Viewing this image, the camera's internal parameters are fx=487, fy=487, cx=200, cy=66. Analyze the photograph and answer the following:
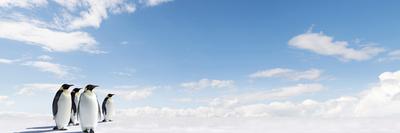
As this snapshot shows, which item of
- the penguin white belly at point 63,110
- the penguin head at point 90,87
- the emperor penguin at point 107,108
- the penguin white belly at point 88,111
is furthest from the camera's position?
the emperor penguin at point 107,108

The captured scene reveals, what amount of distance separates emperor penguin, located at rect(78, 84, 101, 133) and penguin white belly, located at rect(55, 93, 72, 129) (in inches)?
51.0

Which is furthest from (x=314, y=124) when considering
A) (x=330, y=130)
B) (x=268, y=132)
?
(x=268, y=132)

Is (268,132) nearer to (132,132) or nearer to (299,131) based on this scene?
(299,131)

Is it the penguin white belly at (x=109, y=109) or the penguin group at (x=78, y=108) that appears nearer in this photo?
the penguin group at (x=78, y=108)

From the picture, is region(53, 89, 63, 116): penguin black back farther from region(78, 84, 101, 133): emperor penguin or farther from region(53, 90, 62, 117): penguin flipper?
region(78, 84, 101, 133): emperor penguin

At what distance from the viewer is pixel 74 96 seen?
17.7 metres

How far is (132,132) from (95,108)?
5.06 ft

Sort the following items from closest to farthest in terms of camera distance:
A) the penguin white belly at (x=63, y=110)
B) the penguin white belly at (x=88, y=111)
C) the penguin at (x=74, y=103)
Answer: the penguin white belly at (x=88, y=111) → the penguin white belly at (x=63, y=110) → the penguin at (x=74, y=103)

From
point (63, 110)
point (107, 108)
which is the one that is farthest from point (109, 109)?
point (63, 110)

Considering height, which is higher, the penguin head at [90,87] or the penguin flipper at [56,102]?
the penguin head at [90,87]

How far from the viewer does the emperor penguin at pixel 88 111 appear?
1416 centimetres

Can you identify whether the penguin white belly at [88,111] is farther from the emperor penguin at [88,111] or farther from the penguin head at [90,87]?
the penguin head at [90,87]

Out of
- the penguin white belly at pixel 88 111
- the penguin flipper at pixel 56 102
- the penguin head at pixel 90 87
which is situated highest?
the penguin head at pixel 90 87

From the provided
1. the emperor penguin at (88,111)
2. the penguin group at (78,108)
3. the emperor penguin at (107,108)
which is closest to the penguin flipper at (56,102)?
the penguin group at (78,108)
